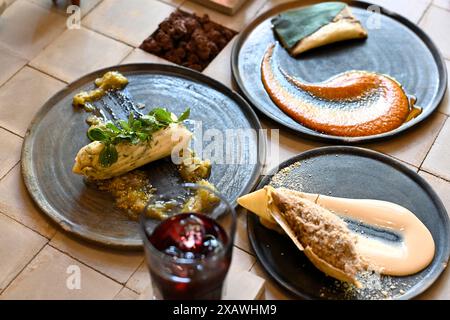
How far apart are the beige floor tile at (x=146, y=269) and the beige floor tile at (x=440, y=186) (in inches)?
22.6

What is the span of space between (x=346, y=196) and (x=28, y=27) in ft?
4.37

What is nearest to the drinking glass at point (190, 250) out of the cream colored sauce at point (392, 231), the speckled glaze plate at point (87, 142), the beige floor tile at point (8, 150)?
the speckled glaze plate at point (87, 142)

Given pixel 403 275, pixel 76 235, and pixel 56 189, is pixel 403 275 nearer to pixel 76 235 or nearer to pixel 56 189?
pixel 76 235

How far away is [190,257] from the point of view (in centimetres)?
130

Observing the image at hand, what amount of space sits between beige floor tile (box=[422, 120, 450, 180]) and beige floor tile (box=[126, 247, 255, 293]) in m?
0.62

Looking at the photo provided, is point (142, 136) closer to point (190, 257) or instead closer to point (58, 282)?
point (58, 282)

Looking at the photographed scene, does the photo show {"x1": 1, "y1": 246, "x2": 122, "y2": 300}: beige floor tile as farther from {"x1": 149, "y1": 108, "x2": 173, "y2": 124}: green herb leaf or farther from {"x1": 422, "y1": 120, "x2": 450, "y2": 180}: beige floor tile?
{"x1": 422, "y1": 120, "x2": 450, "y2": 180}: beige floor tile

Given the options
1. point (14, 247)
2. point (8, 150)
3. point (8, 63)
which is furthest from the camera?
point (8, 63)

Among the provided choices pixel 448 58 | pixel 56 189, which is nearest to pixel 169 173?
pixel 56 189

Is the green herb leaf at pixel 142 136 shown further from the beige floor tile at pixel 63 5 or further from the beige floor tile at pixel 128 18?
the beige floor tile at pixel 63 5

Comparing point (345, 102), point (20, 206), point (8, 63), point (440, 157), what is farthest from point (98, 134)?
point (440, 157)

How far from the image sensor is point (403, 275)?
1.61m

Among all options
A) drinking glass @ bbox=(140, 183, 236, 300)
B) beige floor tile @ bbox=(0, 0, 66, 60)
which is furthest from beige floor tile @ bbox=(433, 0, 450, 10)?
drinking glass @ bbox=(140, 183, 236, 300)

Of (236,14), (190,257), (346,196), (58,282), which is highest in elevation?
(190,257)
